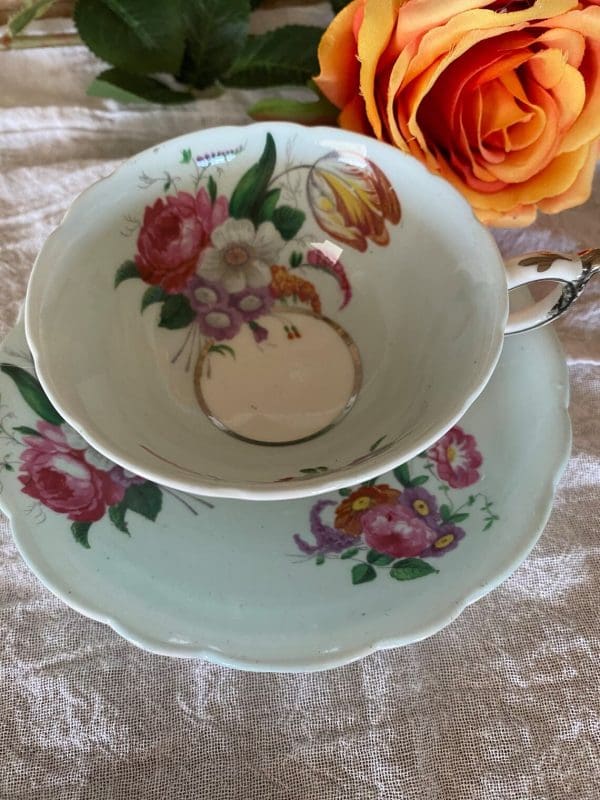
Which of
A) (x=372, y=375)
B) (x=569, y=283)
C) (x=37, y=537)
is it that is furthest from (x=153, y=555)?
(x=569, y=283)

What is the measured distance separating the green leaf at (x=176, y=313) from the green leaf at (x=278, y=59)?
A: 0.83ft

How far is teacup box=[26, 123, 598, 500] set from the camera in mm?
409

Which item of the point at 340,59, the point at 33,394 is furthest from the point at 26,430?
the point at 340,59

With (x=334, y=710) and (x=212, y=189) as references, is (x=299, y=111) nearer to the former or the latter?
(x=212, y=189)

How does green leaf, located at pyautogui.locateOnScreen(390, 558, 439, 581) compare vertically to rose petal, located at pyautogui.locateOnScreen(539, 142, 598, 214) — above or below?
below

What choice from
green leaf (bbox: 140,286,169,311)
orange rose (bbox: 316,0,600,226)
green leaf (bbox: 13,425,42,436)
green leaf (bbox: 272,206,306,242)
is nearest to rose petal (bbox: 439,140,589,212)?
orange rose (bbox: 316,0,600,226)

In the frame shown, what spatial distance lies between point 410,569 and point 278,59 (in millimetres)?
480

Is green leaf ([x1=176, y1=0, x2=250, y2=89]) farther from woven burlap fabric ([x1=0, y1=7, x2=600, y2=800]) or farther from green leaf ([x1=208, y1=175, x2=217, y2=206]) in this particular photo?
woven burlap fabric ([x1=0, y1=7, x2=600, y2=800])

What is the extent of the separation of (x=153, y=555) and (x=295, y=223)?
0.27 m

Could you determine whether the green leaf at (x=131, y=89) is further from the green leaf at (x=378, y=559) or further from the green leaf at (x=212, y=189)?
the green leaf at (x=378, y=559)

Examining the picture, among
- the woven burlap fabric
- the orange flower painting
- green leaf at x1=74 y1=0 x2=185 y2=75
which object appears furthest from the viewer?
green leaf at x1=74 y1=0 x2=185 y2=75

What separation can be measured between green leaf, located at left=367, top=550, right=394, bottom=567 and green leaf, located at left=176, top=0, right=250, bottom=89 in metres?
0.47

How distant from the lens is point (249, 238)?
1.81 ft

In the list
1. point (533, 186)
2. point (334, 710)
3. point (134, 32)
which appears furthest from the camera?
point (134, 32)
